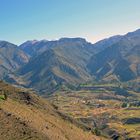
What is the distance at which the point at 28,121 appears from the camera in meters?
117

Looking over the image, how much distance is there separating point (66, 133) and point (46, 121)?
9029 mm

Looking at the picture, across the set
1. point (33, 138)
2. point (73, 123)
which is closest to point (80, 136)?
point (73, 123)

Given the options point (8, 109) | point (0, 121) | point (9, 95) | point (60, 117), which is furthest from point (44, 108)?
point (0, 121)

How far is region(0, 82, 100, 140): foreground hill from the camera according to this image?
107938 millimetres

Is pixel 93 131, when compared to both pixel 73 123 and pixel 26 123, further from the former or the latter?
pixel 26 123

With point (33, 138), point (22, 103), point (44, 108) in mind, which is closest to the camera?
point (33, 138)

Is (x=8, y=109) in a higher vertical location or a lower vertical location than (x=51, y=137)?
higher

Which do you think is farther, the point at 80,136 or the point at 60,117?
the point at 60,117

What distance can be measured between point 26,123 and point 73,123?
5122 cm

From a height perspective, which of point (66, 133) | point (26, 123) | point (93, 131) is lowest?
point (93, 131)

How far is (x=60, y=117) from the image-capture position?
161375mm

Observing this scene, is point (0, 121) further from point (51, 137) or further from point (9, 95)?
point (9, 95)

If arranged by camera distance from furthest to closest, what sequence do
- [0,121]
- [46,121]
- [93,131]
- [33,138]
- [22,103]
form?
[93,131] → [22,103] → [46,121] → [0,121] → [33,138]

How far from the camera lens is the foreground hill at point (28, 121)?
10794cm
